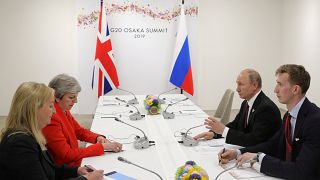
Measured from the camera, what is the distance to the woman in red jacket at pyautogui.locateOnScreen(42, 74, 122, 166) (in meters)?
2.46

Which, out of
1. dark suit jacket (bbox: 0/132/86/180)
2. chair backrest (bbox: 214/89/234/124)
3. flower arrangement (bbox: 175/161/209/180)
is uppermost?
dark suit jacket (bbox: 0/132/86/180)

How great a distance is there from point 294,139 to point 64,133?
161 centimetres

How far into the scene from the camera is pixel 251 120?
9.62ft

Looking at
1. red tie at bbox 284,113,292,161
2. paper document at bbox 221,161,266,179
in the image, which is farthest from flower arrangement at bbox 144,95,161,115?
red tie at bbox 284,113,292,161

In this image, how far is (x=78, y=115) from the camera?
22.6ft

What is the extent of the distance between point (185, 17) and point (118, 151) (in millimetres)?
4337

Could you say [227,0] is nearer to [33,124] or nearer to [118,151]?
[118,151]

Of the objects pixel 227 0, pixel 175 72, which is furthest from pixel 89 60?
pixel 227 0

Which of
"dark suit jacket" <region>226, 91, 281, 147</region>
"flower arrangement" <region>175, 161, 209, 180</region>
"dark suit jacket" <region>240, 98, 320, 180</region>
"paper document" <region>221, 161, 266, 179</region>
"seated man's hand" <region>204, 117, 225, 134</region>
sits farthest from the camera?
"seated man's hand" <region>204, 117, 225, 134</region>

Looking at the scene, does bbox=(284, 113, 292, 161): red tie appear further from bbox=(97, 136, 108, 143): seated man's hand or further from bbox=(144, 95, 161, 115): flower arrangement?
bbox=(144, 95, 161, 115): flower arrangement

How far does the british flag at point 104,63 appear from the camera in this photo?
20.4ft

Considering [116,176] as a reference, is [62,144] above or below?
above

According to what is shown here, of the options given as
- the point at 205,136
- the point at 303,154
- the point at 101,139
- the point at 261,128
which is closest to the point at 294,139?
the point at 303,154

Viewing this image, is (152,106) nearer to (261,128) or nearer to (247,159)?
(261,128)
